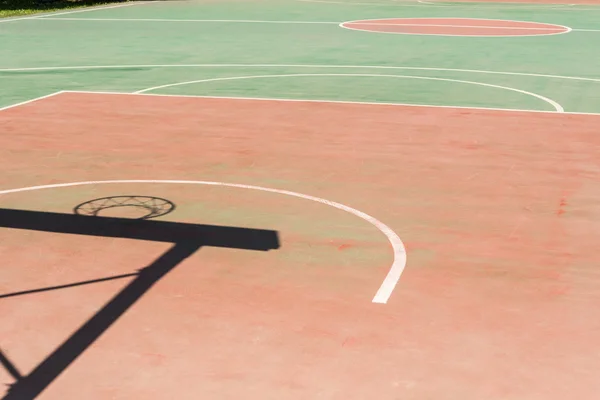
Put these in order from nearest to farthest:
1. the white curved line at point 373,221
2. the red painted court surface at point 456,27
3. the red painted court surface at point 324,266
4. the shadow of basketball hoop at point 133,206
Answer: the red painted court surface at point 324,266
the white curved line at point 373,221
the shadow of basketball hoop at point 133,206
the red painted court surface at point 456,27

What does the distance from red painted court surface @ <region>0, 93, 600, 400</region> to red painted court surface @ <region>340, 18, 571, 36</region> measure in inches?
669

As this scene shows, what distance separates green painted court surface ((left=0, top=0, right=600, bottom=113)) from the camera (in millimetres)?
23188

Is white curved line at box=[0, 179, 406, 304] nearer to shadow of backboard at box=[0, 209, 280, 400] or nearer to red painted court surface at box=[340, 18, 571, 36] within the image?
shadow of backboard at box=[0, 209, 280, 400]

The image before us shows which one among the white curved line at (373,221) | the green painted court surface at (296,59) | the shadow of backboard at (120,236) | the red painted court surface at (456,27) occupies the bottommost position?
the red painted court surface at (456,27)

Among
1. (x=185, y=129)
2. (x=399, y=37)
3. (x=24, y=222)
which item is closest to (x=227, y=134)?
(x=185, y=129)

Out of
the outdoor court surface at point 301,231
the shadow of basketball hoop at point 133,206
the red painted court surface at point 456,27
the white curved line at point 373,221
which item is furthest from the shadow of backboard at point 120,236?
the red painted court surface at point 456,27

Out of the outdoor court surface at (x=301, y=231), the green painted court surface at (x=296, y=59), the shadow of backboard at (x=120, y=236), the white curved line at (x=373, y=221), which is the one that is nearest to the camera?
the outdoor court surface at (x=301, y=231)

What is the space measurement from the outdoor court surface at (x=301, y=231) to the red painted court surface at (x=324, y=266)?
0.03 metres

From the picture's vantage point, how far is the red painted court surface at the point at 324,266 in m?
8.34

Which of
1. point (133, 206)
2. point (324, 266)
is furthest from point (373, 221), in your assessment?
point (133, 206)

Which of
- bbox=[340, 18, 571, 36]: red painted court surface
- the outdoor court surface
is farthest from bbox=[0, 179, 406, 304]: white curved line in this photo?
bbox=[340, 18, 571, 36]: red painted court surface

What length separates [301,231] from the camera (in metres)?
12.4

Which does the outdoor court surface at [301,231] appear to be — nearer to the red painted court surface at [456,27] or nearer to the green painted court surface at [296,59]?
the green painted court surface at [296,59]

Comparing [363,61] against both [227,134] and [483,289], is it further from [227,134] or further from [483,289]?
[483,289]
